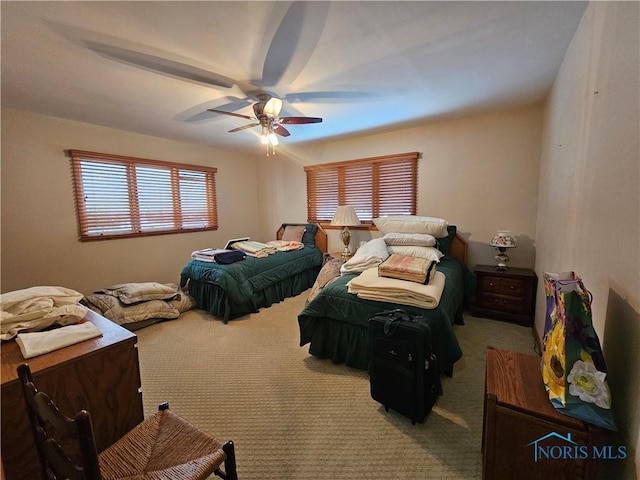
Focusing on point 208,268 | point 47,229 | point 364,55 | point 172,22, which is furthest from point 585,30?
point 47,229

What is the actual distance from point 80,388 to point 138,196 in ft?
10.9

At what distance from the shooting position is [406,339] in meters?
1.60

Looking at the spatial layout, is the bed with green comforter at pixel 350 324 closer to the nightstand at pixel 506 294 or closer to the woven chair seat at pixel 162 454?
the nightstand at pixel 506 294

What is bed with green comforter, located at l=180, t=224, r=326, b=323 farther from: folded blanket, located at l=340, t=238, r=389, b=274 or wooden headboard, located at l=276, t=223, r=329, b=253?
folded blanket, located at l=340, t=238, r=389, b=274

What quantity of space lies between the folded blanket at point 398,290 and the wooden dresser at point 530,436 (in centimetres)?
84

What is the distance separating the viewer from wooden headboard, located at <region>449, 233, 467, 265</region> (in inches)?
137

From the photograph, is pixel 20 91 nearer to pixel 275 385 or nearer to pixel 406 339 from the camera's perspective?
pixel 275 385

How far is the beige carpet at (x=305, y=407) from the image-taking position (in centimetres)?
140

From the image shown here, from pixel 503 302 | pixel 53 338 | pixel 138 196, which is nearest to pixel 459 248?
pixel 503 302

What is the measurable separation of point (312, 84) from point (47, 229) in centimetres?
→ 339

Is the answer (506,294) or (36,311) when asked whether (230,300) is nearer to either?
(36,311)

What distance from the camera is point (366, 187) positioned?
13.9 feet

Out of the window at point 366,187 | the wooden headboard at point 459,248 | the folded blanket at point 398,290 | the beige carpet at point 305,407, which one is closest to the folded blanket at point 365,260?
the folded blanket at point 398,290

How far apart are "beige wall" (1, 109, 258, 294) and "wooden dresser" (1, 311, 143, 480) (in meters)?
2.52
